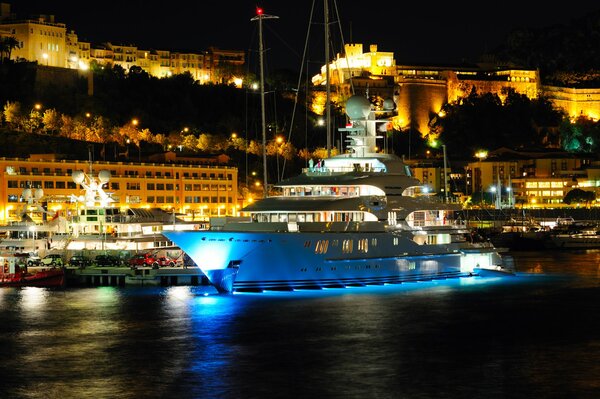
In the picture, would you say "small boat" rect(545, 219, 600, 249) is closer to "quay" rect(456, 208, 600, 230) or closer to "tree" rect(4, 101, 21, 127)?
"quay" rect(456, 208, 600, 230)

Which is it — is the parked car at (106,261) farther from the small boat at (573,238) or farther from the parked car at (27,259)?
the small boat at (573,238)

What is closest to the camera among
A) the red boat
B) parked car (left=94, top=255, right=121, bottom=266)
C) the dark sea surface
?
the dark sea surface

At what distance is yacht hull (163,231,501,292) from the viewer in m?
44.5

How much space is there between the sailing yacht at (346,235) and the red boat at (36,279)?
29.0 ft

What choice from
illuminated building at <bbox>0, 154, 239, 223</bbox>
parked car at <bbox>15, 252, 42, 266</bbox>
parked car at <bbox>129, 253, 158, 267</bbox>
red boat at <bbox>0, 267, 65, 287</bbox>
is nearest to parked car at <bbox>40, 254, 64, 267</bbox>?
parked car at <bbox>15, 252, 42, 266</bbox>

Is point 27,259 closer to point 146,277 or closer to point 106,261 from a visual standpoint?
point 106,261

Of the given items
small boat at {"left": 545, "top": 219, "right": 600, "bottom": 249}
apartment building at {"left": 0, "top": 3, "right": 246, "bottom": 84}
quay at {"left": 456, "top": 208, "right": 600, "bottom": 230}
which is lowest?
small boat at {"left": 545, "top": 219, "right": 600, "bottom": 249}

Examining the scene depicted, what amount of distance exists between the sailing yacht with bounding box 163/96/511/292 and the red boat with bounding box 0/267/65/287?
29.0ft

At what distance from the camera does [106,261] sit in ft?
183

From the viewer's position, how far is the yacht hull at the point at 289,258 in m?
44.5

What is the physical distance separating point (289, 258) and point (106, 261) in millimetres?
14519

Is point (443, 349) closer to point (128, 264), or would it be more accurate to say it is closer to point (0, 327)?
point (0, 327)

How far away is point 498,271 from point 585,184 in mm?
76627

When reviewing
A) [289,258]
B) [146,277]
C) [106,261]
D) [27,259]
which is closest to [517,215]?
[106,261]
